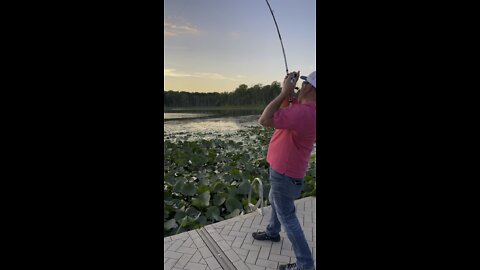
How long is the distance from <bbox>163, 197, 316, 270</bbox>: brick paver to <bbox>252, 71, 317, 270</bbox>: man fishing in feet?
1.03

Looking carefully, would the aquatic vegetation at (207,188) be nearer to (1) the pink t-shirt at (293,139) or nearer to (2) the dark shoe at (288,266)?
(1) the pink t-shirt at (293,139)

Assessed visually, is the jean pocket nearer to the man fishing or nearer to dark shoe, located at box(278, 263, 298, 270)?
the man fishing

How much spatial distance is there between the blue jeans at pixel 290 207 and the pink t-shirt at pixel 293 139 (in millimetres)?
53

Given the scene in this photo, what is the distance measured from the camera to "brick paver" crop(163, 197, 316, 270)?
1.97 metres

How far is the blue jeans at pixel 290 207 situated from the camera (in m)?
1.64

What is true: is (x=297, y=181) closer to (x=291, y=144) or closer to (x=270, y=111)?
(x=291, y=144)

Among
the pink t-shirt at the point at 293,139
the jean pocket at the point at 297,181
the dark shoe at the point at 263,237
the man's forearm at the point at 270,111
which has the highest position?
the man's forearm at the point at 270,111

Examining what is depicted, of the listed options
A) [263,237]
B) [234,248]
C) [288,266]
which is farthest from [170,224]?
[288,266]

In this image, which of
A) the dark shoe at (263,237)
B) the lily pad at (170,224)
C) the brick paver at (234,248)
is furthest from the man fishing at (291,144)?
the lily pad at (170,224)

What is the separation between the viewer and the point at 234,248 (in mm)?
2154
